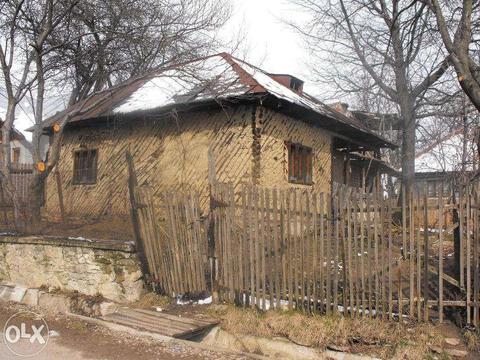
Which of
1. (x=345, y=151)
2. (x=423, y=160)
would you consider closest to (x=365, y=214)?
(x=345, y=151)

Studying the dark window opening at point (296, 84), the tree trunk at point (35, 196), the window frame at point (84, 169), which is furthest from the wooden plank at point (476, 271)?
the dark window opening at point (296, 84)

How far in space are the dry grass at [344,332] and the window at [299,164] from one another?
6.42m

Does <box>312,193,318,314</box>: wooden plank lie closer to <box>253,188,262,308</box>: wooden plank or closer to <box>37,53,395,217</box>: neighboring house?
<box>253,188,262,308</box>: wooden plank

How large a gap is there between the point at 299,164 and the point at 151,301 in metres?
6.69

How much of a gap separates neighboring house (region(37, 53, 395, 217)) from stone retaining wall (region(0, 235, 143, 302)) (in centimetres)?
410

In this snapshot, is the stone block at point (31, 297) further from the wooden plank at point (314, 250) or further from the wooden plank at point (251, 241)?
the wooden plank at point (314, 250)

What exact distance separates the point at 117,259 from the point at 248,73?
6619mm

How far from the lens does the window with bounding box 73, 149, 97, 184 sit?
14.1 metres

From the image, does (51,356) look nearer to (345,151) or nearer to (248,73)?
(248,73)

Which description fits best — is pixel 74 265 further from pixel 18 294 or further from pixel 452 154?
pixel 452 154

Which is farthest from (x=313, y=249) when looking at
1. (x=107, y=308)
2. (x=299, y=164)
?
(x=299, y=164)

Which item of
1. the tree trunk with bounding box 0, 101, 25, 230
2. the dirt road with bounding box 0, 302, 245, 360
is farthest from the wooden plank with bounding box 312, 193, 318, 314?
the tree trunk with bounding box 0, 101, 25, 230

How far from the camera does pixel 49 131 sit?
51.2ft

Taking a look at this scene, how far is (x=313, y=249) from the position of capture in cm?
571
